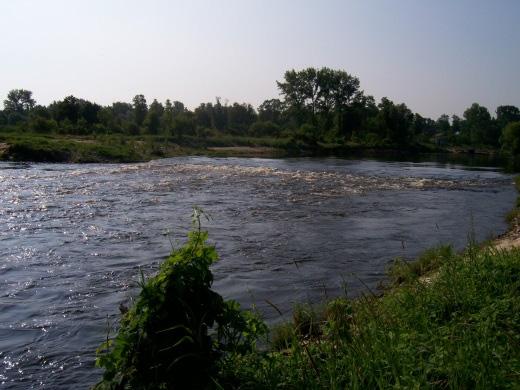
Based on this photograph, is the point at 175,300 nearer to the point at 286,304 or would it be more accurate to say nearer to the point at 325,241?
the point at 286,304

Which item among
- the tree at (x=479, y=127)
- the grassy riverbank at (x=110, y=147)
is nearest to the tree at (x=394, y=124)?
the grassy riverbank at (x=110, y=147)

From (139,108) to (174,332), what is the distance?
322ft

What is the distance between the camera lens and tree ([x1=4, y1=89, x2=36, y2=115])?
512ft

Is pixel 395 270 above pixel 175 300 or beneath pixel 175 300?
beneath

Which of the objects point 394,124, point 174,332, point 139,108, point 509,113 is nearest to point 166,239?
point 174,332

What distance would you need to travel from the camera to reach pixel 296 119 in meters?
128

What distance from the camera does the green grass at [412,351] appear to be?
430cm

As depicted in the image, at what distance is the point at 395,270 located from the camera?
11.0m

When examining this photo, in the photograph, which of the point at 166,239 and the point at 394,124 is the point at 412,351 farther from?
the point at 394,124

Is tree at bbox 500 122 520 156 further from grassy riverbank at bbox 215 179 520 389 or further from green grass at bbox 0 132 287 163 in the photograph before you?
grassy riverbank at bbox 215 179 520 389

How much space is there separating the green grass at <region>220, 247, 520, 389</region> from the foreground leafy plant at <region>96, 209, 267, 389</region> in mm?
361

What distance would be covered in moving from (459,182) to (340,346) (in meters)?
35.0

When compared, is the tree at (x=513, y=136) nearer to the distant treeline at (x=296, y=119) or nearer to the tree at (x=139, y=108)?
the distant treeline at (x=296, y=119)

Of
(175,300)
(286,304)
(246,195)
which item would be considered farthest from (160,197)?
(175,300)
